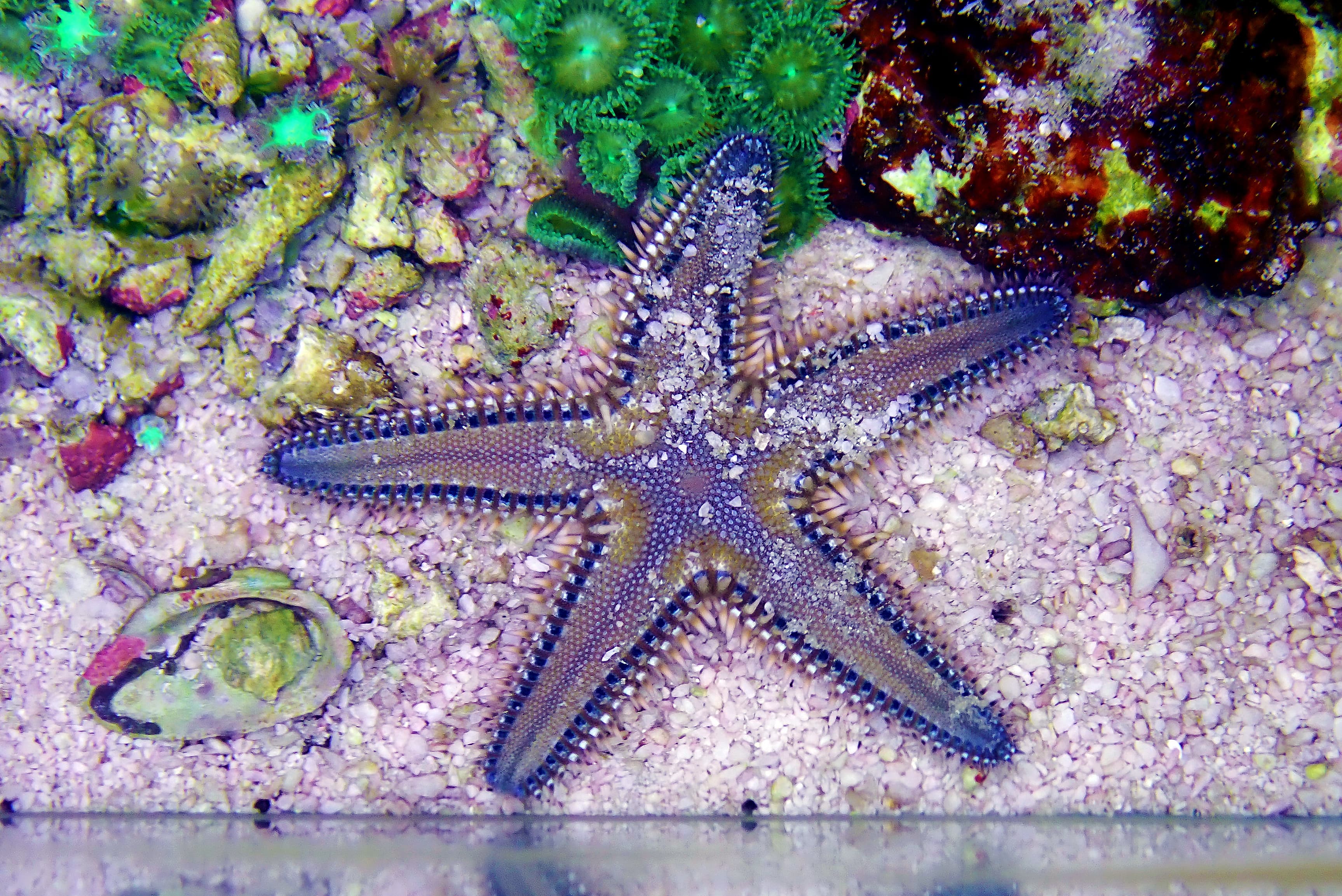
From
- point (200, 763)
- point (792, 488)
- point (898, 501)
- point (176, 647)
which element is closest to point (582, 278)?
point (792, 488)

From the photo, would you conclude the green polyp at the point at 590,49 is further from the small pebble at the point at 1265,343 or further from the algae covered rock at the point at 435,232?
the small pebble at the point at 1265,343

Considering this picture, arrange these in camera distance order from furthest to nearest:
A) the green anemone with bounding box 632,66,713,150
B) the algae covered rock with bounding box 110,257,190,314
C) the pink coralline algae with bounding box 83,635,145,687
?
the pink coralline algae with bounding box 83,635,145,687
the algae covered rock with bounding box 110,257,190,314
the green anemone with bounding box 632,66,713,150

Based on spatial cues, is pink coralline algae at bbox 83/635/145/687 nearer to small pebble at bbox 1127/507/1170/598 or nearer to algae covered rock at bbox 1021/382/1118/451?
algae covered rock at bbox 1021/382/1118/451

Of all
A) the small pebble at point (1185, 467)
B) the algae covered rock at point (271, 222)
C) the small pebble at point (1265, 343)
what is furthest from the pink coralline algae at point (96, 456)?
the small pebble at point (1265, 343)

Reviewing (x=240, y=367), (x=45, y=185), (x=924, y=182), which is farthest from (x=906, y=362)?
(x=45, y=185)

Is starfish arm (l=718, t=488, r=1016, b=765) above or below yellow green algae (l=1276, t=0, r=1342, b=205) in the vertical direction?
below

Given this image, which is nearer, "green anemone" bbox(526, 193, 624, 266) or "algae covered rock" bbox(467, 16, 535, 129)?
"algae covered rock" bbox(467, 16, 535, 129)

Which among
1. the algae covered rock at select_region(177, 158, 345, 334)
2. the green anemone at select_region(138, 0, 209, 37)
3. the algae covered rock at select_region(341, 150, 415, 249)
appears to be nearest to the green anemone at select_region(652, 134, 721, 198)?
the algae covered rock at select_region(341, 150, 415, 249)

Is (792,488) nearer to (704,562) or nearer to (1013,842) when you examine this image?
(704,562)
